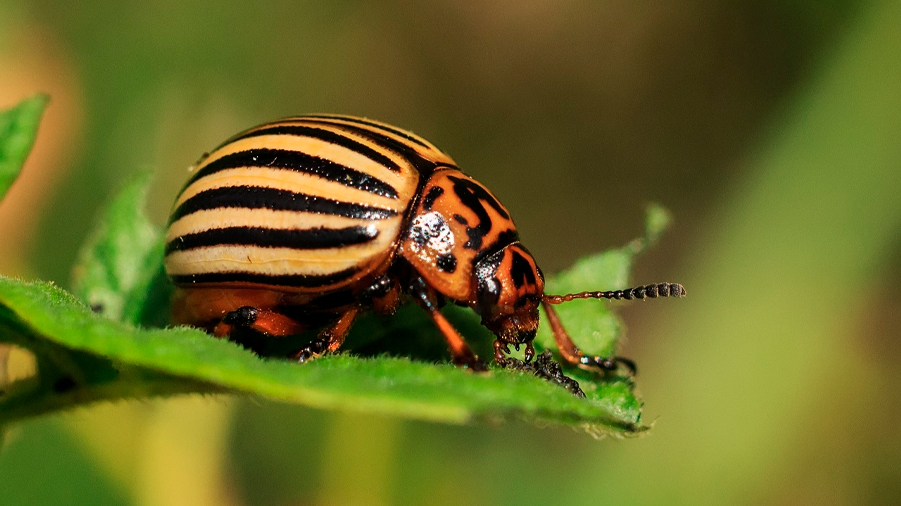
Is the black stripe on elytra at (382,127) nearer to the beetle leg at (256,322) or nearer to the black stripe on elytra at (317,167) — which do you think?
the black stripe on elytra at (317,167)

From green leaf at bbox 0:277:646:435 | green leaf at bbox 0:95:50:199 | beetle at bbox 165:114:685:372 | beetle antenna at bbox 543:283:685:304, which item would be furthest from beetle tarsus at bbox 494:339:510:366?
green leaf at bbox 0:95:50:199

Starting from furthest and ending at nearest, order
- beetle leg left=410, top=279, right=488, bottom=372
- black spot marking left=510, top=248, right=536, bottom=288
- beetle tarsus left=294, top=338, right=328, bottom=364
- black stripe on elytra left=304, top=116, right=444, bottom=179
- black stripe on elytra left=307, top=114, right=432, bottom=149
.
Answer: black stripe on elytra left=307, top=114, right=432, bottom=149 < black stripe on elytra left=304, top=116, right=444, bottom=179 < black spot marking left=510, top=248, right=536, bottom=288 < beetle tarsus left=294, top=338, right=328, bottom=364 < beetle leg left=410, top=279, right=488, bottom=372

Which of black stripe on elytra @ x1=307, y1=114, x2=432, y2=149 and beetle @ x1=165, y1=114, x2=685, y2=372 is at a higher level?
black stripe on elytra @ x1=307, y1=114, x2=432, y2=149

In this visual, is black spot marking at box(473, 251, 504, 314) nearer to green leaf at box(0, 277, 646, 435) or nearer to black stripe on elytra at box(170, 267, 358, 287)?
black stripe on elytra at box(170, 267, 358, 287)

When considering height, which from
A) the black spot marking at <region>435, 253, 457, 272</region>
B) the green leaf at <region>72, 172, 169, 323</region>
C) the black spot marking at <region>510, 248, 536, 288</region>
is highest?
the black spot marking at <region>510, 248, 536, 288</region>

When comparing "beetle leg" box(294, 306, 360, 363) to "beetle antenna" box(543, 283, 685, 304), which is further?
"beetle antenna" box(543, 283, 685, 304)

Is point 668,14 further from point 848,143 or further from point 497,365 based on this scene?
point 497,365

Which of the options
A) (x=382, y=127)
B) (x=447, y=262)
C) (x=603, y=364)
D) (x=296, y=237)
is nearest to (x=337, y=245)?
(x=296, y=237)

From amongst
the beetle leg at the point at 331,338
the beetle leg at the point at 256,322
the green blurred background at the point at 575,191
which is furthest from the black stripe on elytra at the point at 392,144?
the green blurred background at the point at 575,191
